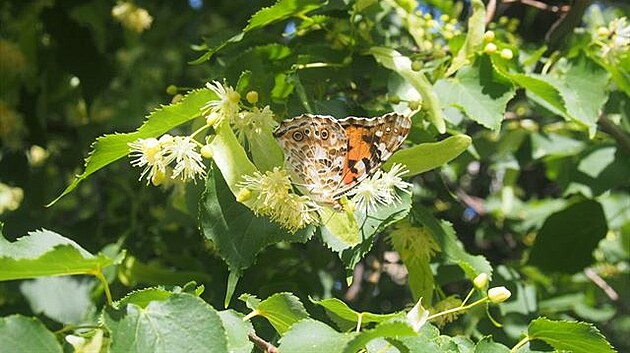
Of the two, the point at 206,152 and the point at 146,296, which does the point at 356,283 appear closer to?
the point at 206,152

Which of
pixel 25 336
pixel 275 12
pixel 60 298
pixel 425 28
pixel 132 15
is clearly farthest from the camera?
pixel 132 15

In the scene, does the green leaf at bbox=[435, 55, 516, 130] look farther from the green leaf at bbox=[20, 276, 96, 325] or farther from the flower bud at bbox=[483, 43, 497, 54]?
the green leaf at bbox=[20, 276, 96, 325]

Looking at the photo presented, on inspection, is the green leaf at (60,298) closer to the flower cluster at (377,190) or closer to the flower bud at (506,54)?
the flower cluster at (377,190)

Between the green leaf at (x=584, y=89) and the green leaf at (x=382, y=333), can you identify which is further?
the green leaf at (x=584, y=89)

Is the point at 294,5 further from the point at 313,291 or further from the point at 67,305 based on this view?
the point at 67,305

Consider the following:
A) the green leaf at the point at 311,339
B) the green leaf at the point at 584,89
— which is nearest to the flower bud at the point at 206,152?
the green leaf at the point at 311,339

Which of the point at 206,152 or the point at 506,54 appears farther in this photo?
the point at 506,54

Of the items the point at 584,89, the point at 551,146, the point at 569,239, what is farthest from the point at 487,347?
the point at 551,146
